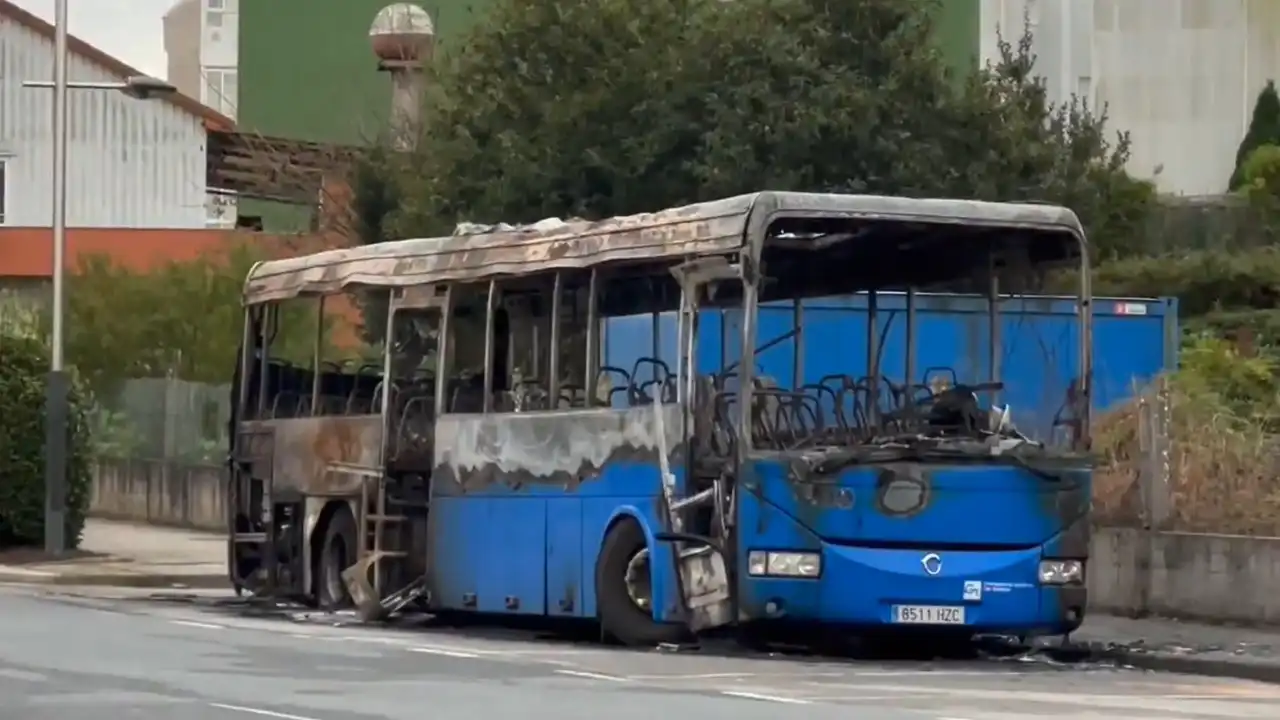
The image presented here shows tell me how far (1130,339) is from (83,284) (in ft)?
65.0

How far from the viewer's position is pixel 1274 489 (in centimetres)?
2027

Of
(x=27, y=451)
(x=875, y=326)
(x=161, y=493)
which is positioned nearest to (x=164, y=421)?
(x=161, y=493)

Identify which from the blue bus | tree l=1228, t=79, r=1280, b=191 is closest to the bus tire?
the blue bus

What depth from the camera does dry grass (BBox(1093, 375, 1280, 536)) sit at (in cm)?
2033

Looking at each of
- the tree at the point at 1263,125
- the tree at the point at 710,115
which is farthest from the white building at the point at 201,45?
the tree at the point at 710,115

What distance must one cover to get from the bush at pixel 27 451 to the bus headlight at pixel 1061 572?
52.5ft

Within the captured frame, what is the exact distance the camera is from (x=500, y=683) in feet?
48.6

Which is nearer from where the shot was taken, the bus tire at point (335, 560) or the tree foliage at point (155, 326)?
the bus tire at point (335, 560)

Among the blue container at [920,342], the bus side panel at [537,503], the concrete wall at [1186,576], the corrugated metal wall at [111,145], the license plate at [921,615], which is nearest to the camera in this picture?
the license plate at [921,615]

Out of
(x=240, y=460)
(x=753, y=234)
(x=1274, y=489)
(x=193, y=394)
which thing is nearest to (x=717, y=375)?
(x=753, y=234)

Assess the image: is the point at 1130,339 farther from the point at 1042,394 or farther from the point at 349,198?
the point at 349,198

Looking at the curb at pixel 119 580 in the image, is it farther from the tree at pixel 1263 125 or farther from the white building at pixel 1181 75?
the white building at pixel 1181 75

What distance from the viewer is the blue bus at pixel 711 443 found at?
55.2 feet

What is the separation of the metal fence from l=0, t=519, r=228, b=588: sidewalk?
2.13 meters
